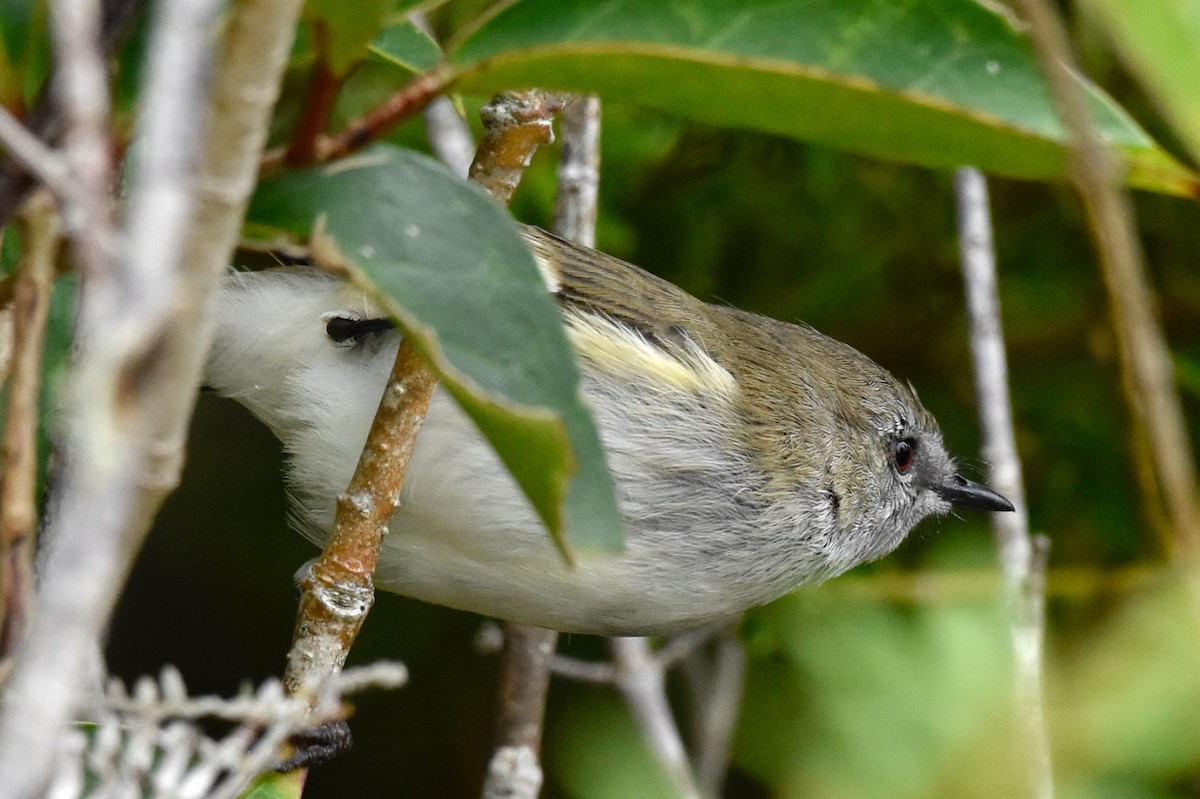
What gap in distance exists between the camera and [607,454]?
6.50 feet

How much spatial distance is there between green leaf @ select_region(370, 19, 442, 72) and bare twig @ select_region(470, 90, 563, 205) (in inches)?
10.6

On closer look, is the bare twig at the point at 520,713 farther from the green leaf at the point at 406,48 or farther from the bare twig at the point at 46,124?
the bare twig at the point at 46,124

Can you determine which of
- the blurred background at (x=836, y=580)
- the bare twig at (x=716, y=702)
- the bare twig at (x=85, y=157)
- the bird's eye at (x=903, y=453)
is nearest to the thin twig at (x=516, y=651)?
the blurred background at (x=836, y=580)

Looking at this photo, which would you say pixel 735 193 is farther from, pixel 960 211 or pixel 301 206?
pixel 301 206

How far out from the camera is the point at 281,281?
7.72ft

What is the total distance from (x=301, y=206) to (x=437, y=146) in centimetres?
165

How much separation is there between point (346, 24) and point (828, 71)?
0.34 metres

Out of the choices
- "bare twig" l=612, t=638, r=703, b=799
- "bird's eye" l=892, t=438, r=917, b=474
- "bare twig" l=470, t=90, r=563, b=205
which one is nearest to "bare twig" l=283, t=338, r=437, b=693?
"bare twig" l=470, t=90, r=563, b=205

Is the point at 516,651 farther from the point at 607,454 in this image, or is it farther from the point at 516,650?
the point at 607,454

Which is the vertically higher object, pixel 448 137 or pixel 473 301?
pixel 448 137

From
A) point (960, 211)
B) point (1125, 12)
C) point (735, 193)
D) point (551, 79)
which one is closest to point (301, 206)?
point (551, 79)

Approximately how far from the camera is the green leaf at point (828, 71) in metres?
0.98

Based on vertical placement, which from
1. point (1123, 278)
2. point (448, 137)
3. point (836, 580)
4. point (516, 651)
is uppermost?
point (448, 137)

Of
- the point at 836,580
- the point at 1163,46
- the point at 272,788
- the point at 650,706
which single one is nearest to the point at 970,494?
the point at 836,580
